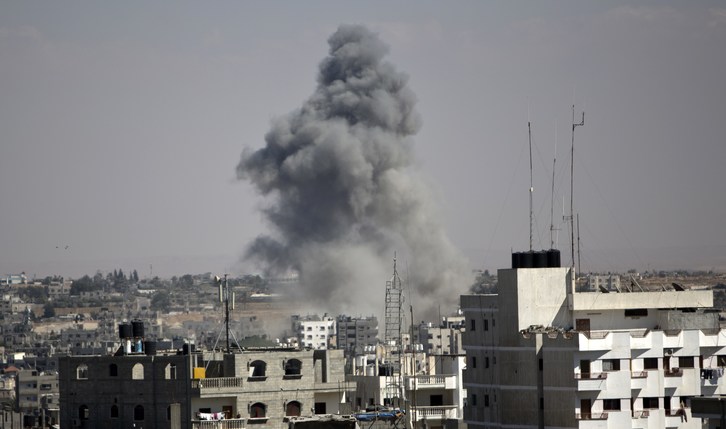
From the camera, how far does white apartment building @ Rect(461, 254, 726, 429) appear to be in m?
39.7

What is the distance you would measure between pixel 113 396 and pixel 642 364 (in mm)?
11126

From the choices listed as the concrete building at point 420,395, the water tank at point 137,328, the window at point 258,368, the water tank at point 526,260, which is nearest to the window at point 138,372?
the window at point 258,368

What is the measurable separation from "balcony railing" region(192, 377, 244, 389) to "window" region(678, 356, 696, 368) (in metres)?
9.10

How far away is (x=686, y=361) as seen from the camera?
40625mm

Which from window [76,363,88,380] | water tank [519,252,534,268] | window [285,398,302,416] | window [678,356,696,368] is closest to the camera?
window [678,356,696,368]

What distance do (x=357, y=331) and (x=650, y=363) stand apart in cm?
7694

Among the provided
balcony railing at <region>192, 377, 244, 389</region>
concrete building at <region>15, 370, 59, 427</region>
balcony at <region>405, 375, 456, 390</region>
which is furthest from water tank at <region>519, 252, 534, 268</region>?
concrete building at <region>15, 370, 59, 427</region>

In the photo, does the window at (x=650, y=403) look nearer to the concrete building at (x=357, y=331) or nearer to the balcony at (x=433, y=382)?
the balcony at (x=433, y=382)

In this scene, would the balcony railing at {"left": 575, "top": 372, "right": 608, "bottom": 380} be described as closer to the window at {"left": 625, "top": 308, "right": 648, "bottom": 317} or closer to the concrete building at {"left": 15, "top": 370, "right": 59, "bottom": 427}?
the window at {"left": 625, "top": 308, "right": 648, "bottom": 317}

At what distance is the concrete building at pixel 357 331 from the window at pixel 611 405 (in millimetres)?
73448

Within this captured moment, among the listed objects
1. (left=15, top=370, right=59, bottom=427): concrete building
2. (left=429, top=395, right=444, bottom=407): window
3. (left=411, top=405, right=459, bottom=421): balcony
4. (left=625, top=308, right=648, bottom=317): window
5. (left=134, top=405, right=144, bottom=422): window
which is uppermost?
(left=625, top=308, right=648, bottom=317): window

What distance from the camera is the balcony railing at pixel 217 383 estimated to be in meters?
41.0

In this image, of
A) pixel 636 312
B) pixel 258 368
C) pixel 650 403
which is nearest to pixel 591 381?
pixel 650 403

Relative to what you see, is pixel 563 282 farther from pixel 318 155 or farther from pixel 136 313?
pixel 136 313
